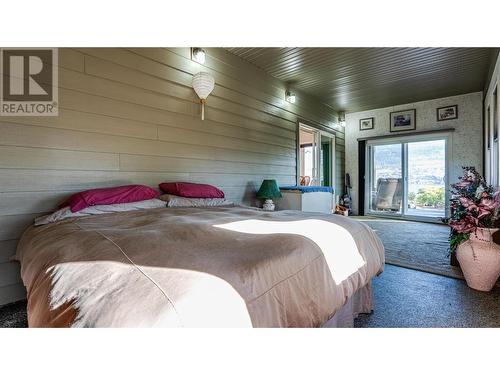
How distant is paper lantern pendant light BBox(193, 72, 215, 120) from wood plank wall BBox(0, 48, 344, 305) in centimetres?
9

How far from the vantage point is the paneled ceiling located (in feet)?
11.4

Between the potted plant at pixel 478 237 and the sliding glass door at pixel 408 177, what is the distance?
362 cm

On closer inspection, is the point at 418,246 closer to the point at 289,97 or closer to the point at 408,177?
the point at 408,177

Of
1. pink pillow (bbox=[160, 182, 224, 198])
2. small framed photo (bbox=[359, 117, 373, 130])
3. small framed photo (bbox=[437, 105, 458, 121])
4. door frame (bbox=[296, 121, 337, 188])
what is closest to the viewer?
pink pillow (bbox=[160, 182, 224, 198])

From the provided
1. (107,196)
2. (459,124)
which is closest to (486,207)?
(107,196)

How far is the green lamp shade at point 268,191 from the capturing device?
3.56m

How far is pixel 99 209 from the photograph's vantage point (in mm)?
1832

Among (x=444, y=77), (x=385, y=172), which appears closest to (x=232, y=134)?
(x=444, y=77)

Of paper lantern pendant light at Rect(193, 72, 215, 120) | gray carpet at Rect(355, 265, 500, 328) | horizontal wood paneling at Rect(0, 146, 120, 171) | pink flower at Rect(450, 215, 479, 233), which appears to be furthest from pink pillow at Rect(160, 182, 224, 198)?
pink flower at Rect(450, 215, 479, 233)

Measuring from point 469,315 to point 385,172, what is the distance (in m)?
4.98

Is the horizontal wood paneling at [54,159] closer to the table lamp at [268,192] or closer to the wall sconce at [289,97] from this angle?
the table lamp at [268,192]

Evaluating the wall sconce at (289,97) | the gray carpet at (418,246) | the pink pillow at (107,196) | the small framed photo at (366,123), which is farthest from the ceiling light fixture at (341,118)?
the pink pillow at (107,196)

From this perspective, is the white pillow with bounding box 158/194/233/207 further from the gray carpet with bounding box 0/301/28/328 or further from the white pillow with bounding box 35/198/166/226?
the gray carpet with bounding box 0/301/28/328

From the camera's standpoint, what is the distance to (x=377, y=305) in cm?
191
